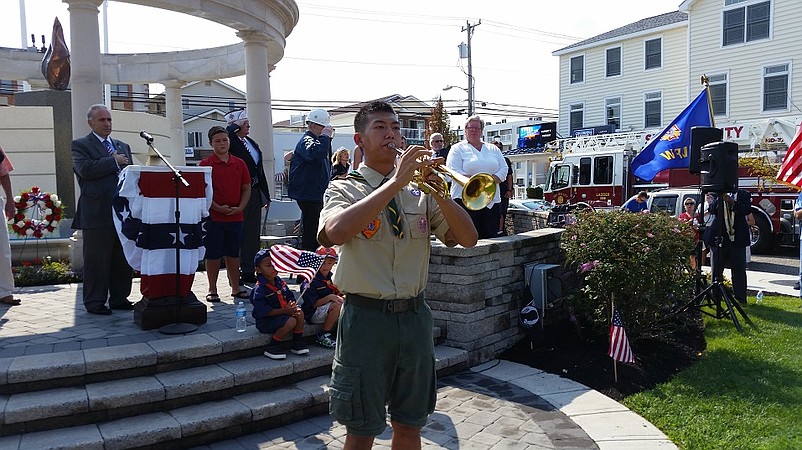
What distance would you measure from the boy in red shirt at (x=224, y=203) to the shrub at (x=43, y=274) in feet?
9.05

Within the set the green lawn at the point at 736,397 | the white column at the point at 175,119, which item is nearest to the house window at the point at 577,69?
the white column at the point at 175,119

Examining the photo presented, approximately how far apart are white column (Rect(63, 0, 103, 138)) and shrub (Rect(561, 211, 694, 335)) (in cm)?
609

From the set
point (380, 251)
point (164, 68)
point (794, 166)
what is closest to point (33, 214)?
point (380, 251)

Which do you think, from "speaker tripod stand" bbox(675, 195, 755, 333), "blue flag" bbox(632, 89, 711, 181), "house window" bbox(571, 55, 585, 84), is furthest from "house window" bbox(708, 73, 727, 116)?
"speaker tripod stand" bbox(675, 195, 755, 333)

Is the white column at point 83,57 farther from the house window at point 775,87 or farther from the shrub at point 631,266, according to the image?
the house window at point 775,87

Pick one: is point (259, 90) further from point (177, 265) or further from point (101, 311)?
point (177, 265)

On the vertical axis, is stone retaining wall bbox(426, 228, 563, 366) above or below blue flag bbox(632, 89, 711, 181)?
below

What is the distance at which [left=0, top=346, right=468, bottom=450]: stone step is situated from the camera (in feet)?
12.3

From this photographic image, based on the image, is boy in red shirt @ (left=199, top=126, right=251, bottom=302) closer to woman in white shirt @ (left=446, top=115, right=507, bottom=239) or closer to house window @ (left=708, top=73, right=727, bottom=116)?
woman in white shirt @ (left=446, top=115, right=507, bottom=239)

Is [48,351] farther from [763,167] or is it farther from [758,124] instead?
[758,124]

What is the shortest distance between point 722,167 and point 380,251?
18.9 ft

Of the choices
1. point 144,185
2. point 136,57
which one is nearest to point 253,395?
point 144,185

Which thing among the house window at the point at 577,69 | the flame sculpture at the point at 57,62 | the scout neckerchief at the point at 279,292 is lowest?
the scout neckerchief at the point at 279,292

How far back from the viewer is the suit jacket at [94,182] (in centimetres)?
557
